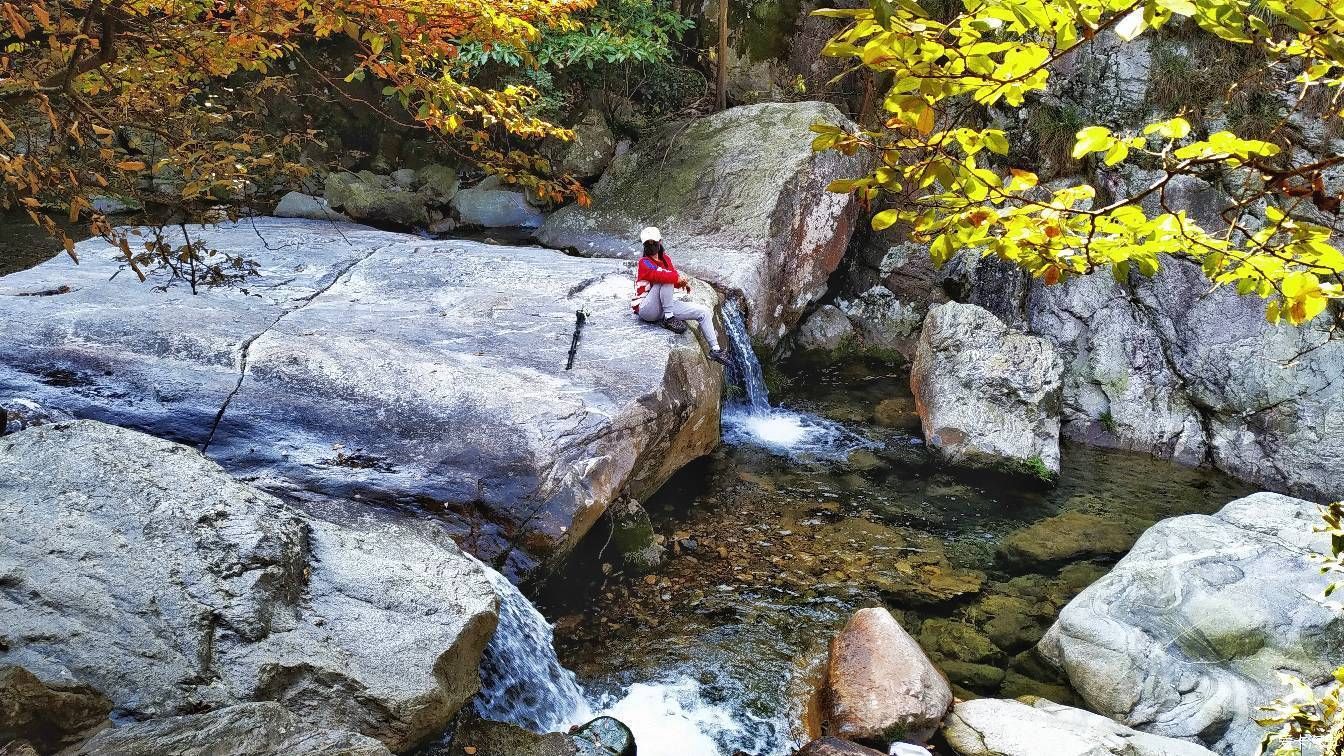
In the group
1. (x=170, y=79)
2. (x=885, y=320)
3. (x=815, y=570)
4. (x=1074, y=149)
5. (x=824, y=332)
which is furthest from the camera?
(x=885, y=320)

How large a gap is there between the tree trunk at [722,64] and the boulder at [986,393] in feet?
16.2

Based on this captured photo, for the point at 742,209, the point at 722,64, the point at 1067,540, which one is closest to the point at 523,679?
the point at 1067,540

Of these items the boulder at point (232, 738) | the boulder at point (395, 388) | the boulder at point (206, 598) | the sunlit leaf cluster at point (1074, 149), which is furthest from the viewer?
the boulder at point (395, 388)

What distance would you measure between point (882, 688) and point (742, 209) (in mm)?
6461

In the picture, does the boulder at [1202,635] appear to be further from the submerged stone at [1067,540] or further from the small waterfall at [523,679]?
the small waterfall at [523,679]

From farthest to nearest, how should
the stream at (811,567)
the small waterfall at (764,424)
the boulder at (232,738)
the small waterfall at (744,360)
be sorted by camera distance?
the small waterfall at (744,360) < the small waterfall at (764,424) < the stream at (811,567) < the boulder at (232,738)

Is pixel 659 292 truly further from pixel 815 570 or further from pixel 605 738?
pixel 605 738

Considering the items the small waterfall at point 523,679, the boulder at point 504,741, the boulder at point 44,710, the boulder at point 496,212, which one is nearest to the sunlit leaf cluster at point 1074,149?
the boulder at point 44,710

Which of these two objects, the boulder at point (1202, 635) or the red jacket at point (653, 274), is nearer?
the boulder at point (1202, 635)

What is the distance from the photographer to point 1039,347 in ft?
28.1

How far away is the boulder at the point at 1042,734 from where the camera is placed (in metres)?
4.18

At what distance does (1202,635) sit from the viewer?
4910 millimetres

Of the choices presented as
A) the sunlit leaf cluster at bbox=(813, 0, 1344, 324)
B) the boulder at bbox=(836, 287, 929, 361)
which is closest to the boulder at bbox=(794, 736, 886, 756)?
the sunlit leaf cluster at bbox=(813, 0, 1344, 324)

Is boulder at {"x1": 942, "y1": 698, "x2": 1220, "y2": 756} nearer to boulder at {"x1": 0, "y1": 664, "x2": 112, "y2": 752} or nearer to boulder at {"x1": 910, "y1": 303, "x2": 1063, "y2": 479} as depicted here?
boulder at {"x1": 910, "y1": 303, "x2": 1063, "y2": 479}
